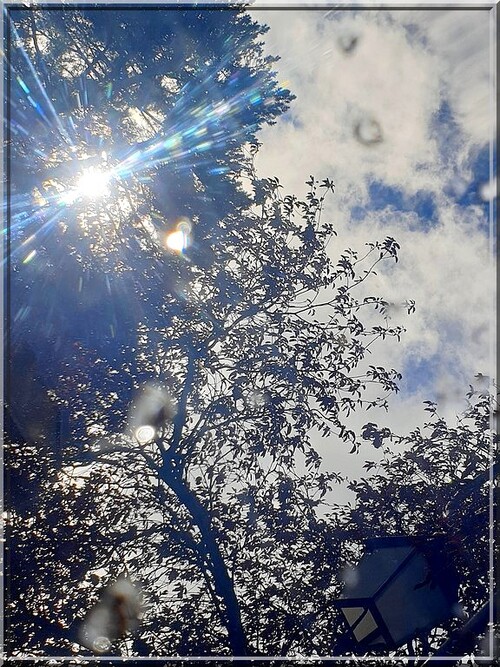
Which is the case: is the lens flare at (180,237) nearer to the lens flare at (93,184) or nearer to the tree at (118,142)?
the tree at (118,142)

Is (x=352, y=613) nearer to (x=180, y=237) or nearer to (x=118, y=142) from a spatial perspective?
(x=180, y=237)

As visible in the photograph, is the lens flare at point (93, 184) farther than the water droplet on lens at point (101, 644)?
Yes

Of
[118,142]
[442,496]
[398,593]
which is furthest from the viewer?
[118,142]

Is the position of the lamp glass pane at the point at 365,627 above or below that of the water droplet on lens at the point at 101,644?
below

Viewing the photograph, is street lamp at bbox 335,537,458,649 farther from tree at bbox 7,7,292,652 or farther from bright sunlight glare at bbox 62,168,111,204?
bright sunlight glare at bbox 62,168,111,204

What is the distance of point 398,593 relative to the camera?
3.18 m

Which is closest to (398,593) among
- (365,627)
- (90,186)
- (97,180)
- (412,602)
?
(412,602)

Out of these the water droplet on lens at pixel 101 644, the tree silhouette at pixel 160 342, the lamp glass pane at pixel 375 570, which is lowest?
the lamp glass pane at pixel 375 570

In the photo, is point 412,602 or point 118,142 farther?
point 118,142

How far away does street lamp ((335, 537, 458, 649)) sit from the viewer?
3.16m

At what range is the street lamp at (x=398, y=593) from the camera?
3160mm

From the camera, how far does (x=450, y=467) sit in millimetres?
5953

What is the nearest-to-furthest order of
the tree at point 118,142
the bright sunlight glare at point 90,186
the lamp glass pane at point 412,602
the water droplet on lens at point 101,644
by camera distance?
1. the lamp glass pane at point 412,602
2. the water droplet on lens at point 101,644
3. the tree at point 118,142
4. the bright sunlight glare at point 90,186

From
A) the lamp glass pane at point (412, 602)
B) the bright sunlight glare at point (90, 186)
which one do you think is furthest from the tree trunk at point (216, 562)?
the bright sunlight glare at point (90, 186)
